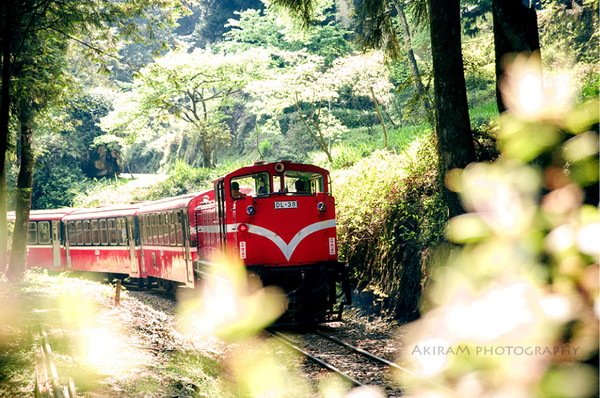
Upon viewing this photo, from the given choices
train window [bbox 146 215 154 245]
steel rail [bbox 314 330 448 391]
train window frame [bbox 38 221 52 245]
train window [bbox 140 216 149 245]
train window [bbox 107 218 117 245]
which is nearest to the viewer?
steel rail [bbox 314 330 448 391]

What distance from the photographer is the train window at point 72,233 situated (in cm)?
2309

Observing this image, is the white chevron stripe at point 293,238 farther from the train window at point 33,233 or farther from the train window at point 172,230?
the train window at point 33,233

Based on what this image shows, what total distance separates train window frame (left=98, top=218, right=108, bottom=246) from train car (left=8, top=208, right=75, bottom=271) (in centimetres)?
364

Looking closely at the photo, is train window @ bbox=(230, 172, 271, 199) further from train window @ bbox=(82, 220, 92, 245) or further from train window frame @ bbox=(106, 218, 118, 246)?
train window @ bbox=(82, 220, 92, 245)

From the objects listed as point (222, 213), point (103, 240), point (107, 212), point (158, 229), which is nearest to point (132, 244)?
point (107, 212)

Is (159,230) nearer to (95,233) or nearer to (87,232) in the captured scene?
(95,233)

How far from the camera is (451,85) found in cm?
934

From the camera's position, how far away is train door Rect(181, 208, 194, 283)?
572 inches

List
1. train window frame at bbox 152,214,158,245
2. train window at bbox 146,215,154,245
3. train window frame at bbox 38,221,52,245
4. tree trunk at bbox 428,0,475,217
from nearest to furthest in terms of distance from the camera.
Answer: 1. tree trunk at bbox 428,0,475,217
2. train window frame at bbox 152,214,158,245
3. train window at bbox 146,215,154,245
4. train window frame at bbox 38,221,52,245

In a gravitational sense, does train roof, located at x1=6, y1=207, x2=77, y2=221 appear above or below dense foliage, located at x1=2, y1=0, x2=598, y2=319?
below

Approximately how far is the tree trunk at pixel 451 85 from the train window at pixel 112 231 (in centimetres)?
1461

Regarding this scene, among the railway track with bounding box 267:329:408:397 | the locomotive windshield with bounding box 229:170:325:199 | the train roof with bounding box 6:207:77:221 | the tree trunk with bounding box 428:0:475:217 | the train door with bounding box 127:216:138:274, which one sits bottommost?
the railway track with bounding box 267:329:408:397

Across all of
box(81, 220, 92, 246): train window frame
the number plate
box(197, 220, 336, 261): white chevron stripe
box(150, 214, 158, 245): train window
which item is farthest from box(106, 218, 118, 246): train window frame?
the number plate

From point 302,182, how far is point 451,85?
3.54m
